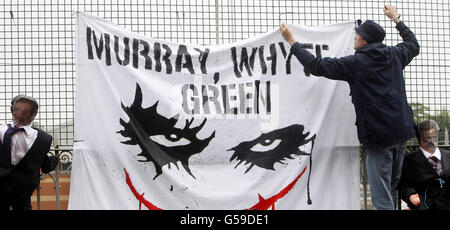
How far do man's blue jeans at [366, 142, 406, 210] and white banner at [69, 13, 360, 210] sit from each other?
18.5 inches

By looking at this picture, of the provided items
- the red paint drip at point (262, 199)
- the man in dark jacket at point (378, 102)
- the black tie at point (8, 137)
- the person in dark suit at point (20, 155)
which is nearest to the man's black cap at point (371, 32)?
the man in dark jacket at point (378, 102)

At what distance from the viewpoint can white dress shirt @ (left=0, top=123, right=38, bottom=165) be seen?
3.22 meters

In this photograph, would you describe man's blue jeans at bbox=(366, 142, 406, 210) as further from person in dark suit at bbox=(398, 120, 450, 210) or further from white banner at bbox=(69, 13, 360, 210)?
white banner at bbox=(69, 13, 360, 210)

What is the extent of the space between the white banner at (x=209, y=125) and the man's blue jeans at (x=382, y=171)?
47cm

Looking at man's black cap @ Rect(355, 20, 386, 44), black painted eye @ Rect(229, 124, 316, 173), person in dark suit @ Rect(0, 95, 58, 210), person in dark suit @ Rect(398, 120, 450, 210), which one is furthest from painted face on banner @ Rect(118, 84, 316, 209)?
man's black cap @ Rect(355, 20, 386, 44)

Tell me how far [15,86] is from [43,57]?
1.53ft

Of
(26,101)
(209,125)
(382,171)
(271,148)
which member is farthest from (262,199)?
(26,101)

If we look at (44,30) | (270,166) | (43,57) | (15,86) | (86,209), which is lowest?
(86,209)

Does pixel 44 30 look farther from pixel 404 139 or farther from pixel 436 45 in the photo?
pixel 436 45

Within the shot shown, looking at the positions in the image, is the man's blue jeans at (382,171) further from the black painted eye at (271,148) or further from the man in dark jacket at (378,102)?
the black painted eye at (271,148)

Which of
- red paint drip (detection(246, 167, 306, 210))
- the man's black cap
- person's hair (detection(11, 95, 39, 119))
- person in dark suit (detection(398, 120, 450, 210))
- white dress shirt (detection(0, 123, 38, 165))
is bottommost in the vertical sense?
red paint drip (detection(246, 167, 306, 210))

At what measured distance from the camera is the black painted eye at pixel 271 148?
3889 millimetres

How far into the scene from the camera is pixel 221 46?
13.3 feet
